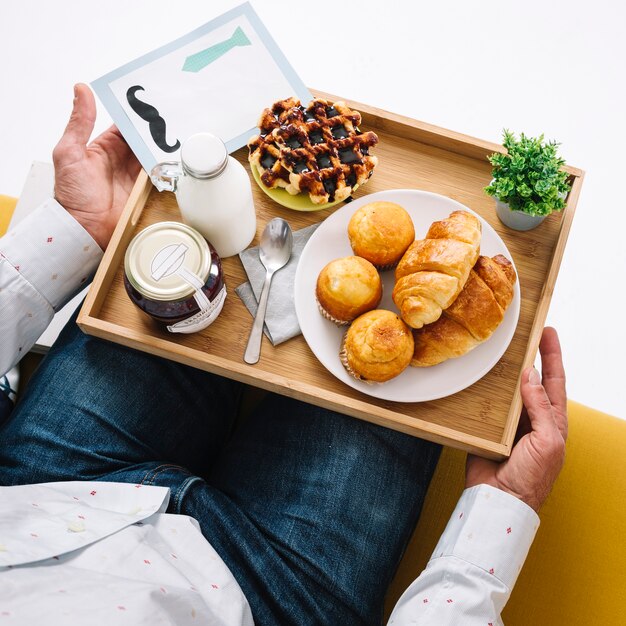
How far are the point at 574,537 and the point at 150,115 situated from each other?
1.04 meters

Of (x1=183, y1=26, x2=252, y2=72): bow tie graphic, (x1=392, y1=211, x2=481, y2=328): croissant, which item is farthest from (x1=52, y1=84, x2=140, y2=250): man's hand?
(x1=392, y1=211, x2=481, y2=328): croissant

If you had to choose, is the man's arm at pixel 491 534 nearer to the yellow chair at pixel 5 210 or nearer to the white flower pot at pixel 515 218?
the white flower pot at pixel 515 218

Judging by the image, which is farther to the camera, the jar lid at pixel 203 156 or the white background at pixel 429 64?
the white background at pixel 429 64

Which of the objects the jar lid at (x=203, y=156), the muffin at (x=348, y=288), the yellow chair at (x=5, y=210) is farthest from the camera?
the yellow chair at (x=5, y=210)

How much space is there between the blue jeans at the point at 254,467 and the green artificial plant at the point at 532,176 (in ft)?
1.43

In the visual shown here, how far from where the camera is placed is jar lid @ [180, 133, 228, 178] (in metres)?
0.82

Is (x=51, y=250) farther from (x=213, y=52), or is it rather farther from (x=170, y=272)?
(x=213, y=52)

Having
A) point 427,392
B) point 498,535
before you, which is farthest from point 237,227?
point 498,535

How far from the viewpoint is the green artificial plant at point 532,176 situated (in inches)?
37.0

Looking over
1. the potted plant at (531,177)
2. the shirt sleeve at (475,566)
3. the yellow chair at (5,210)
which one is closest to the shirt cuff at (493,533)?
the shirt sleeve at (475,566)

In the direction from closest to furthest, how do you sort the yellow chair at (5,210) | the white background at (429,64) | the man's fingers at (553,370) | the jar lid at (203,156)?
the jar lid at (203,156) → the man's fingers at (553,370) → the yellow chair at (5,210) → the white background at (429,64)

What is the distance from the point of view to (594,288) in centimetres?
169

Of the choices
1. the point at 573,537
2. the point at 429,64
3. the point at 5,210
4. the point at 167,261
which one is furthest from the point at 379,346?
the point at 429,64

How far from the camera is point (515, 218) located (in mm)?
1019
